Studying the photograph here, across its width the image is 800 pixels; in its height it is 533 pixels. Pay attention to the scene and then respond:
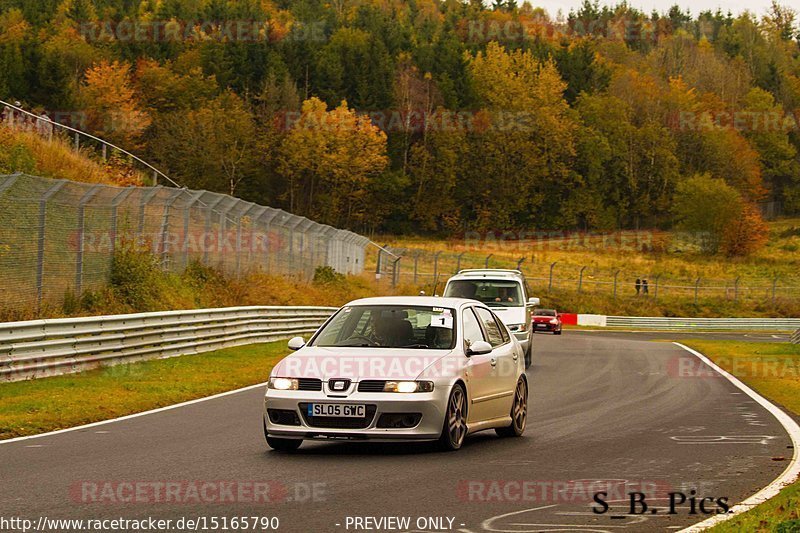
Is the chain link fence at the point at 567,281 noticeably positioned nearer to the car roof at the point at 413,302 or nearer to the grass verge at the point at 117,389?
the grass verge at the point at 117,389

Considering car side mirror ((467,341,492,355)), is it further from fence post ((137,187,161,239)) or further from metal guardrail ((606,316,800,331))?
metal guardrail ((606,316,800,331))

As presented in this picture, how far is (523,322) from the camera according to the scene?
24.2 metres

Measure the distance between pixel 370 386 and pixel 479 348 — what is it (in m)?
1.40

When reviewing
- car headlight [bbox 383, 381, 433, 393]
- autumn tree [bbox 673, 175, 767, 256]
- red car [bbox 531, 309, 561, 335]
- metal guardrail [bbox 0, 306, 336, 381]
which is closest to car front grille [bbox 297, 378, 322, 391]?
car headlight [bbox 383, 381, 433, 393]

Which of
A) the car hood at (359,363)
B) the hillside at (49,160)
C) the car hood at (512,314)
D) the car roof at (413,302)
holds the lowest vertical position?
the car hood at (512,314)

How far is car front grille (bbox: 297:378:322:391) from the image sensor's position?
10805 millimetres

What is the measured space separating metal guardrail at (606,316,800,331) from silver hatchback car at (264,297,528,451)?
51.6 m

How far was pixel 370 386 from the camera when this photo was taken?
1071 centimetres

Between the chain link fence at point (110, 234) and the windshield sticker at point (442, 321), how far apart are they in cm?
1006

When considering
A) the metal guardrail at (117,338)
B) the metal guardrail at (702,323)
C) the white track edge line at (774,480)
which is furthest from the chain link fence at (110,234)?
the metal guardrail at (702,323)

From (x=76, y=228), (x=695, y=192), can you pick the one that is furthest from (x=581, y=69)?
(x=76, y=228)

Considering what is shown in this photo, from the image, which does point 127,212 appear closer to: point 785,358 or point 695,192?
point 785,358

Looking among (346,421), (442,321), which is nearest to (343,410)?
(346,421)

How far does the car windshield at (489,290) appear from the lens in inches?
964
